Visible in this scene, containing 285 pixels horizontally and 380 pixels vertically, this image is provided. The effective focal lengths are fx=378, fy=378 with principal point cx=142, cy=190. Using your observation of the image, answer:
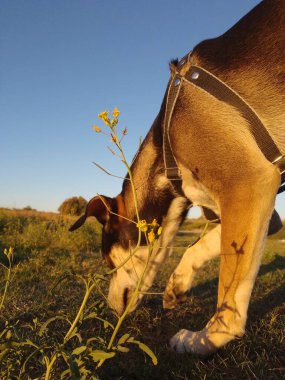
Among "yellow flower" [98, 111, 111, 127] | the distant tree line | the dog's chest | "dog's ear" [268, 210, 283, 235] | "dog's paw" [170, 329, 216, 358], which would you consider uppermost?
A: the distant tree line

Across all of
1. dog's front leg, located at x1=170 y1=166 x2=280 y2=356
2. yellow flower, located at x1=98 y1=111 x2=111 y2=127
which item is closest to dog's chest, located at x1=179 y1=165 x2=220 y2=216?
dog's front leg, located at x1=170 y1=166 x2=280 y2=356

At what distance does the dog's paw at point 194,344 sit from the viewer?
224 centimetres

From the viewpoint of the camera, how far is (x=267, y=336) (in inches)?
98.6

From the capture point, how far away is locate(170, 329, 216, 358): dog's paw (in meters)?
2.24

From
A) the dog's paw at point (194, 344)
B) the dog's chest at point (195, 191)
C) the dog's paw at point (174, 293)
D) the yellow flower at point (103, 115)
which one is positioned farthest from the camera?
the dog's paw at point (174, 293)

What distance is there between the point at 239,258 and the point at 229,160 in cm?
64

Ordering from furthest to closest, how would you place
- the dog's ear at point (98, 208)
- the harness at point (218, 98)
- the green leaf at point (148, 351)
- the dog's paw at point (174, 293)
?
the dog's ear at point (98, 208) < the dog's paw at point (174, 293) < the harness at point (218, 98) < the green leaf at point (148, 351)

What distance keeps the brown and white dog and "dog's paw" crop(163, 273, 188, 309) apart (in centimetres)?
1

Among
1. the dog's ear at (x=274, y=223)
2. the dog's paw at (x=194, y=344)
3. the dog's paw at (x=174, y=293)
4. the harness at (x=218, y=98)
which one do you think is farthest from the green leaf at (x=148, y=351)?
the dog's ear at (x=274, y=223)

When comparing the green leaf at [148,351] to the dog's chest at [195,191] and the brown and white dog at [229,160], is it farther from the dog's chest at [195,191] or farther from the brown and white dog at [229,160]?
the dog's chest at [195,191]

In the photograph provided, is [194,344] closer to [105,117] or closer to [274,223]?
[105,117]

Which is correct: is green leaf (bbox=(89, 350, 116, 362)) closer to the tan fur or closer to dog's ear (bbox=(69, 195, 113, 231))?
the tan fur

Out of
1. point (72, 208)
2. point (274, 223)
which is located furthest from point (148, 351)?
point (72, 208)

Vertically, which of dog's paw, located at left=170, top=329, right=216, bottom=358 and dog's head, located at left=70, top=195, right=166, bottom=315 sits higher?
dog's head, located at left=70, top=195, right=166, bottom=315
